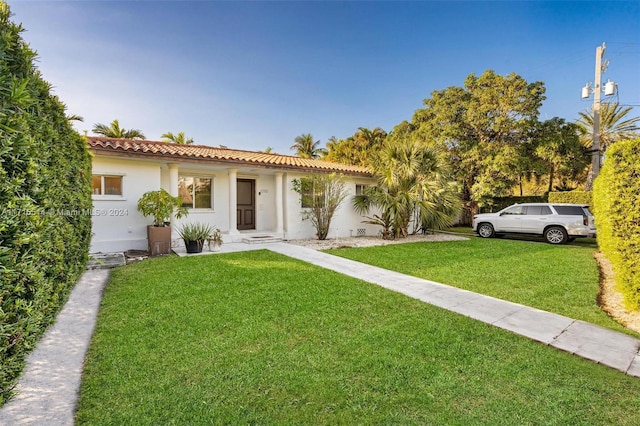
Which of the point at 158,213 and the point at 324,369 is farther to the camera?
the point at 158,213

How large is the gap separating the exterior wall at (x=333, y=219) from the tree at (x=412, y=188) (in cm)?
123

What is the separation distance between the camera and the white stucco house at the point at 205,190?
9297 mm

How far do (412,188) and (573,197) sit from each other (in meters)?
11.0

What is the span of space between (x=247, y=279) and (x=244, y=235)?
5.99 m

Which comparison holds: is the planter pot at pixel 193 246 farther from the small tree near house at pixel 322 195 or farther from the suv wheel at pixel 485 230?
the suv wheel at pixel 485 230

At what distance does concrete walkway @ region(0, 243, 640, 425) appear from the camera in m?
2.50

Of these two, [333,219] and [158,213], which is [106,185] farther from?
[333,219]

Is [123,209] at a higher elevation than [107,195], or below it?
below

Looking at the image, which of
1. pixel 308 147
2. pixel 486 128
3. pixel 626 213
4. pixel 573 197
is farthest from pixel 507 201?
pixel 308 147

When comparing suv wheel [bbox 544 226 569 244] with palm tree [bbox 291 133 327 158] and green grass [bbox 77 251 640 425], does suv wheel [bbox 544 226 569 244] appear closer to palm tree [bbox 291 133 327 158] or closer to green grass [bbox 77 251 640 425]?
green grass [bbox 77 251 640 425]

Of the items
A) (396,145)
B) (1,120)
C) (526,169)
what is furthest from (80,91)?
(526,169)

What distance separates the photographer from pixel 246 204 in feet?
44.2

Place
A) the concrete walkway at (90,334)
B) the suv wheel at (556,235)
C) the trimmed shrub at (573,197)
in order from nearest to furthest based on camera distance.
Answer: the concrete walkway at (90,334)
the suv wheel at (556,235)
the trimmed shrub at (573,197)

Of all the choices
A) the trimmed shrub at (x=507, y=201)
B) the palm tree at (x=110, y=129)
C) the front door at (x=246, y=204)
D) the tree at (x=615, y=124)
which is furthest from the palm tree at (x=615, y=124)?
the palm tree at (x=110, y=129)
